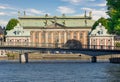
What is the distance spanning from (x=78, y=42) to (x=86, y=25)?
6.23m

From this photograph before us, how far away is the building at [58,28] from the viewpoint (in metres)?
180

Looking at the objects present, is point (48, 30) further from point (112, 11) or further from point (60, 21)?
point (112, 11)

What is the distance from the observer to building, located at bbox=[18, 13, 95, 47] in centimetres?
18000

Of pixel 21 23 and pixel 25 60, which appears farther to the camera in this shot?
pixel 21 23

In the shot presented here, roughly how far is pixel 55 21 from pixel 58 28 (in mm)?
2795

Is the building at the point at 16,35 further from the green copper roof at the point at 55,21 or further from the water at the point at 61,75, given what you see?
the water at the point at 61,75

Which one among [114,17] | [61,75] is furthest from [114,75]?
[114,17]

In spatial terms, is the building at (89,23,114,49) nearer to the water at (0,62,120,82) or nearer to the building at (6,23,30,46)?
the building at (6,23,30,46)

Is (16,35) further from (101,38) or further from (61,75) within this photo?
(61,75)

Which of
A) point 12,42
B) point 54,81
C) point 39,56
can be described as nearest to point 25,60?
point 39,56

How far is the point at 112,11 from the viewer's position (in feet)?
253

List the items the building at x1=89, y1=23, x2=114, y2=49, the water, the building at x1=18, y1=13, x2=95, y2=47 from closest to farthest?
the water < the building at x1=89, y1=23, x2=114, y2=49 < the building at x1=18, y1=13, x2=95, y2=47

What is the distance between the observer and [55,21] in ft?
586

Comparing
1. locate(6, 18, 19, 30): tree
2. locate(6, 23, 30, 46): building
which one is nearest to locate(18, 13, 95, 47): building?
locate(6, 18, 19, 30): tree
